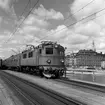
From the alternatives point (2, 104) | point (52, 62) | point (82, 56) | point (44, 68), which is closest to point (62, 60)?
point (52, 62)

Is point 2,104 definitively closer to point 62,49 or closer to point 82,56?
point 62,49

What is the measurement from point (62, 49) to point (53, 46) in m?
1.30

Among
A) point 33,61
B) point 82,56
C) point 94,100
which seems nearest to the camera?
point 94,100

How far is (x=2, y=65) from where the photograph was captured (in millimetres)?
63625

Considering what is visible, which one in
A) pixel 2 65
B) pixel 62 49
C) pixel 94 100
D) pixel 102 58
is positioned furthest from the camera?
pixel 102 58

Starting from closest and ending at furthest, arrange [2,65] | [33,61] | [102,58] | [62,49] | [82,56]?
[62,49] < [33,61] < [2,65] < [82,56] < [102,58]

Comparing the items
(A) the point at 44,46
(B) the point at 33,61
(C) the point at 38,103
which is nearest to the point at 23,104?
(C) the point at 38,103

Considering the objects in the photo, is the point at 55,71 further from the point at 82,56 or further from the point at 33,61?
the point at 82,56

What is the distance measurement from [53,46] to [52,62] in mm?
2040

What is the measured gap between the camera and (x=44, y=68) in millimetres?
17797

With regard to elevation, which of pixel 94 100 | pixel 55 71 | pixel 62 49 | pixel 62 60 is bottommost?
pixel 94 100

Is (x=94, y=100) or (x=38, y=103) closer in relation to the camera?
(x=38, y=103)

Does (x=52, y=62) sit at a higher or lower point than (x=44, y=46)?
lower

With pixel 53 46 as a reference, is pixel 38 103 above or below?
below
